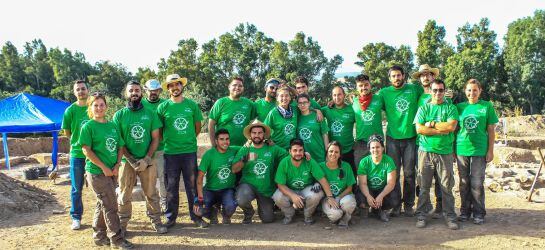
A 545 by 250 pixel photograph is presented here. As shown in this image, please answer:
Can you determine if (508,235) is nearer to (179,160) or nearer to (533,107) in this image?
(179,160)

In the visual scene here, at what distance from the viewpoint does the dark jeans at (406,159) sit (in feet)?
18.2

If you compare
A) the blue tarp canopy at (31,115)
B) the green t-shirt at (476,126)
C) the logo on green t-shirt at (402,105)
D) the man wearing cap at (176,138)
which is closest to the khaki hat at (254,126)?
the man wearing cap at (176,138)

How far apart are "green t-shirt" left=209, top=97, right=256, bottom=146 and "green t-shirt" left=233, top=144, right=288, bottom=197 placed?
0.34 metres

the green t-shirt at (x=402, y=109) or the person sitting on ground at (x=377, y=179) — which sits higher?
the green t-shirt at (x=402, y=109)

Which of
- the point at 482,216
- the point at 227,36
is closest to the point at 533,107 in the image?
the point at 227,36

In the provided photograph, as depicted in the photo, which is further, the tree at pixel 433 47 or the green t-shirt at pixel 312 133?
the tree at pixel 433 47

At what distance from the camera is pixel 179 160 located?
17.3 ft

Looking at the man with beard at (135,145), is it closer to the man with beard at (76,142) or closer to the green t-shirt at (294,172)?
the man with beard at (76,142)

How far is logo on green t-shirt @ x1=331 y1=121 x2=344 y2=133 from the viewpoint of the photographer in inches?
228

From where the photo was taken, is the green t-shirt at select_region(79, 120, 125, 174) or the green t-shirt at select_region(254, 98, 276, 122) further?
the green t-shirt at select_region(254, 98, 276, 122)

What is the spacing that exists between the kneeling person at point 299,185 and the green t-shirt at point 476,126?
1720 millimetres

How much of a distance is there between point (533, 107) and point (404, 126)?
27.0m

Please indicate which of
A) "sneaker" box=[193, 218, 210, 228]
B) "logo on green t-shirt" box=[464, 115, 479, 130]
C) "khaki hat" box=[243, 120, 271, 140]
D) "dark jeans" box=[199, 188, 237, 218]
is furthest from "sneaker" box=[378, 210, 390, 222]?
"sneaker" box=[193, 218, 210, 228]

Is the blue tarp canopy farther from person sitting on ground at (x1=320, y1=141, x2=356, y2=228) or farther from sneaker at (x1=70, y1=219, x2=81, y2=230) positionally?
person sitting on ground at (x1=320, y1=141, x2=356, y2=228)
